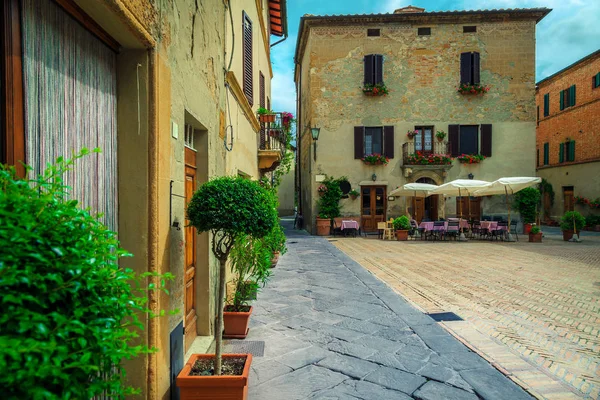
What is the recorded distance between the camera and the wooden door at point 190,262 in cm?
364

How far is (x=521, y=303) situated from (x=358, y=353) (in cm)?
328

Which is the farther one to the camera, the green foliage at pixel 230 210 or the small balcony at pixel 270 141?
the small balcony at pixel 270 141

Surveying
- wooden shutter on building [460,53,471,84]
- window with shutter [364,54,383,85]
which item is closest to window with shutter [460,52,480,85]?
wooden shutter on building [460,53,471,84]

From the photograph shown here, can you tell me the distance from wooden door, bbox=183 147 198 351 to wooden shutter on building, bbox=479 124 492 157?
17.6m

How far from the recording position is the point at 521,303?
18.5ft

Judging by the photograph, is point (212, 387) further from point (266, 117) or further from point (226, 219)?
point (266, 117)

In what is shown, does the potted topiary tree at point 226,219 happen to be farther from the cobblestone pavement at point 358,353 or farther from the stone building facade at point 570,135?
the stone building facade at point 570,135

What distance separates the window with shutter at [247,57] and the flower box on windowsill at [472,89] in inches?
529

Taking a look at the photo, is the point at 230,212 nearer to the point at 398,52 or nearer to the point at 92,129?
the point at 92,129

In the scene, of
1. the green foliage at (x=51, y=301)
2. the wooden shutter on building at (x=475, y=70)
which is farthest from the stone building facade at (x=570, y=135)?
the green foliage at (x=51, y=301)

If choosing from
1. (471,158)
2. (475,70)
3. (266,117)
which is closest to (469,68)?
(475,70)

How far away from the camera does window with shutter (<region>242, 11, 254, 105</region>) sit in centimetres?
738

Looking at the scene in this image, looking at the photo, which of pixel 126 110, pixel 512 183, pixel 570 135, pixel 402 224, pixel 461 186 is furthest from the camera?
pixel 570 135

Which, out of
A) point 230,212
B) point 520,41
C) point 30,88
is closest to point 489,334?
point 230,212
